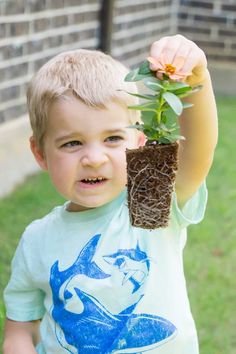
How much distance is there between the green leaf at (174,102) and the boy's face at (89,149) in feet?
1.33

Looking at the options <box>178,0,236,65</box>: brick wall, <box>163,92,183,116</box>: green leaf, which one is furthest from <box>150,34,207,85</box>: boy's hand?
<box>178,0,236,65</box>: brick wall

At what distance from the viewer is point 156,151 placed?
68.7 inches

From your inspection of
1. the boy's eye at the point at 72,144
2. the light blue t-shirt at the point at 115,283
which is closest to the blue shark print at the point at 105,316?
the light blue t-shirt at the point at 115,283

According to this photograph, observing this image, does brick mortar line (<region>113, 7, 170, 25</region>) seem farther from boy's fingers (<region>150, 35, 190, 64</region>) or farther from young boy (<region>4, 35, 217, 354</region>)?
boy's fingers (<region>150, 35, 190, 64</region>)

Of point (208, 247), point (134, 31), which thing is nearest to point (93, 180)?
point (208, 247)

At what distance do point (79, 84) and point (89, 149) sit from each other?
0.17m

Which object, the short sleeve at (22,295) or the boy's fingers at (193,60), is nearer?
the boy's fingers at (193,60)

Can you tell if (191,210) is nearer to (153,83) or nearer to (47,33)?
(153,83)

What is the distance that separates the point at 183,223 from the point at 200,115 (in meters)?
0.30

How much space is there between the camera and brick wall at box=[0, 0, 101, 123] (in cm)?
536

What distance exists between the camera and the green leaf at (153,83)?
1657mm

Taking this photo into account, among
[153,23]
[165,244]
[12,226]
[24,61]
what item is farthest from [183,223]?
[153,23]

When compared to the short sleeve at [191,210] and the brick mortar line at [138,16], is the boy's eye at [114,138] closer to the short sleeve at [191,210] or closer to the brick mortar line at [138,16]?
the short sleeve at [191,210]

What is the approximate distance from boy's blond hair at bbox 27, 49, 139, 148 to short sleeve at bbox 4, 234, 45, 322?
14.1 inches
